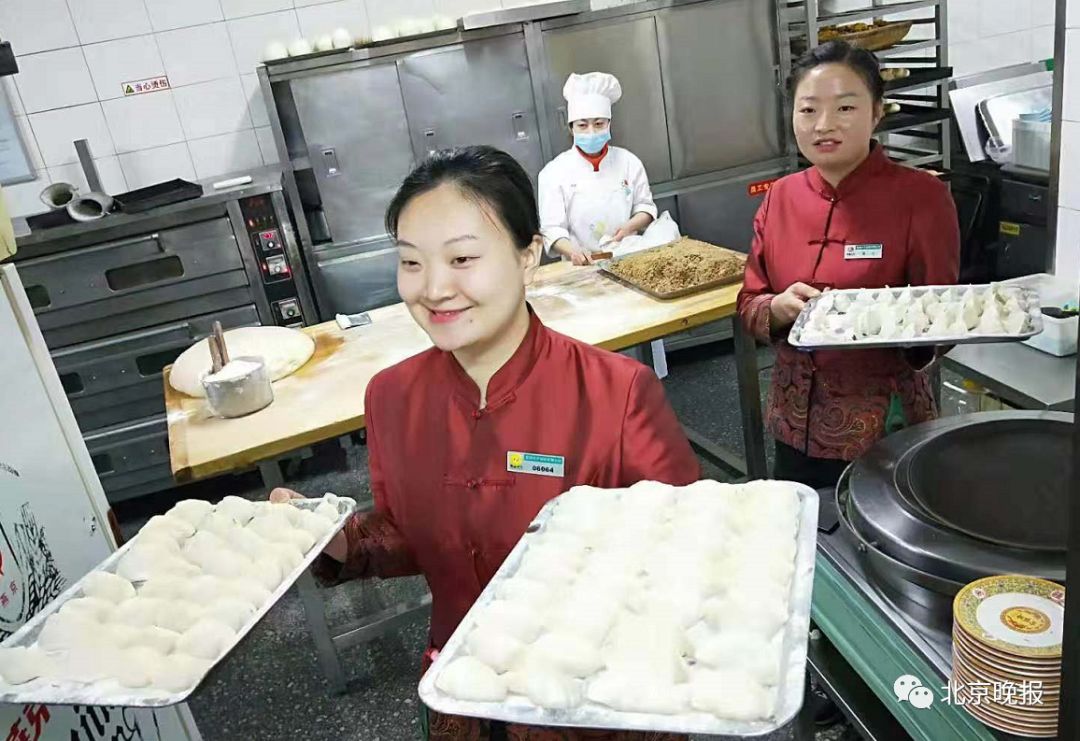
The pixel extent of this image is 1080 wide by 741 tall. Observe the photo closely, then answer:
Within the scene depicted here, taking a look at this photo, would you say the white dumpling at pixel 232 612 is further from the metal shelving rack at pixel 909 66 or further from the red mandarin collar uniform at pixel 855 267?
the metal shelving rack at pixel 909 66

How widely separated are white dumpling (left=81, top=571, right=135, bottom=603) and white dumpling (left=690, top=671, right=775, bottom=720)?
0.75m

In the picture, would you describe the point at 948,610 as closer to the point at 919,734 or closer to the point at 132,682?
the point at 919,734

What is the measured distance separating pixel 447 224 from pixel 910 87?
3555 mm

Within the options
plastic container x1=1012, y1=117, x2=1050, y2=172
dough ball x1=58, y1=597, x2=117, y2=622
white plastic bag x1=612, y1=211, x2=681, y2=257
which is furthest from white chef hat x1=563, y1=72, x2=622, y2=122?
dough ball x1=58, y1=597, x2=117, y2=622

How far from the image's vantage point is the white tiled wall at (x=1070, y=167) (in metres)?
2.38

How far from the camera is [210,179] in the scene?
393 centimetres

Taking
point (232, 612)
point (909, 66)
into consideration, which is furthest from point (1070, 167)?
point (232, 612)

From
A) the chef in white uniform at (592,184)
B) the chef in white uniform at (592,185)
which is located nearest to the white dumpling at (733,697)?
the chef in white uniform at (592,185)

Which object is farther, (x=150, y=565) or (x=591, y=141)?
(x=591, y=141)

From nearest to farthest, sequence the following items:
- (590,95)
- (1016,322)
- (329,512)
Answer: (329,512), (1016,322), (590,95)

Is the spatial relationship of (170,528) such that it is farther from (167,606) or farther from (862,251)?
(862,251)

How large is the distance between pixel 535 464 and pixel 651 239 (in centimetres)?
196

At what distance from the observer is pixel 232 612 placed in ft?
3.23

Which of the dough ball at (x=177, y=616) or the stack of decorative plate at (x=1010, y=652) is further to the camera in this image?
the dough ball at (x=177, y=616)
